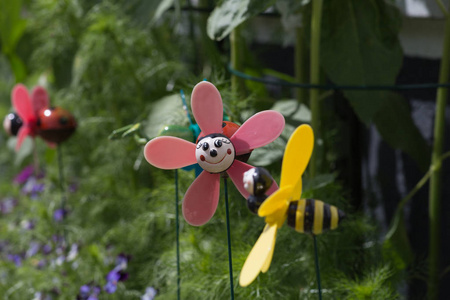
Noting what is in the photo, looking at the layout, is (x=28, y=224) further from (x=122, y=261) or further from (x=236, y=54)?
(x=236, y=54)

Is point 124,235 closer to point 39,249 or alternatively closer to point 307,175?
point 39,249

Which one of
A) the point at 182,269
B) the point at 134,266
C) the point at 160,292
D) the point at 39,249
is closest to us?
the point at 182,269

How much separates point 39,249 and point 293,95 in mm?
630

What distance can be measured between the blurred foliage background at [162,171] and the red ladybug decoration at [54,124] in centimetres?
13

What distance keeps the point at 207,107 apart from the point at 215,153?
57 mm

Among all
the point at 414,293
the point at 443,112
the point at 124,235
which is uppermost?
the point at 443,112

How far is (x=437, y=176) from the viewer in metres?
0.81

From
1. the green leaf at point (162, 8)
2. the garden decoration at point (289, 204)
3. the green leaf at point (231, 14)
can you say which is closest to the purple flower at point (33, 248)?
the green leaf at point (162, 8)

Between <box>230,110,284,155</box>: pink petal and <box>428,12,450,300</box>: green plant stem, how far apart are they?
1.21ft

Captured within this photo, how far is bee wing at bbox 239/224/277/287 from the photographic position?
423mm

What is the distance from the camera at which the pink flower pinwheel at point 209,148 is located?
0.50 meters

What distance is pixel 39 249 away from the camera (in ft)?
3.64

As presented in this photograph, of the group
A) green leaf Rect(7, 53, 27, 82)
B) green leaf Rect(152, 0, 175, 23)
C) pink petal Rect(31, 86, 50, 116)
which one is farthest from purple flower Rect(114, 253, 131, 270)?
green leaf Rect(7, 53, 27, 82)

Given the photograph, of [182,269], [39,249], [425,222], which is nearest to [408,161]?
[425,222]
